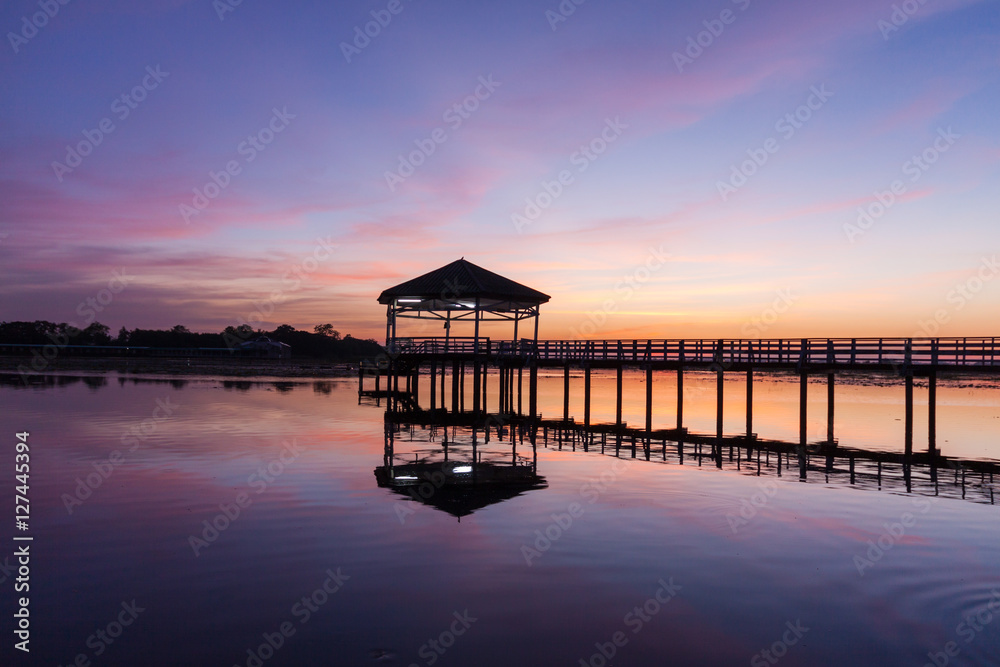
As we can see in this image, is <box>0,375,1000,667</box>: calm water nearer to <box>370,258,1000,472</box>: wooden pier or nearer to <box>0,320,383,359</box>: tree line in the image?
<box>370,258,1000,472</box>: wooden pier

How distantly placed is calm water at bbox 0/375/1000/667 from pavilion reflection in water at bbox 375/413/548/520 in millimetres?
286

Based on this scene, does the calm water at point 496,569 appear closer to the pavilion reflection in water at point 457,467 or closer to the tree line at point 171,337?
the pavilion reflection in water at point 457,467

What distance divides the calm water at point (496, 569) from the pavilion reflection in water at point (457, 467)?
286mm

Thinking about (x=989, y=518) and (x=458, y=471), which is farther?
(x=458, y=471)

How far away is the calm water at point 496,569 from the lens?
7.12m

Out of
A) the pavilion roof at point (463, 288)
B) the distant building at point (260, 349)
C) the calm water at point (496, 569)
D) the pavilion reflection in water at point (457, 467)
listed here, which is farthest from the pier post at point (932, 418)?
the distant building at point (260, 349)

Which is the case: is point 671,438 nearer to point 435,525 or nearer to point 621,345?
point 621,345

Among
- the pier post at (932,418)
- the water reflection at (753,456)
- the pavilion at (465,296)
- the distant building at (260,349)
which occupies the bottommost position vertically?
the water reflection at (753,456)

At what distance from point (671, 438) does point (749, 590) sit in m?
16.2

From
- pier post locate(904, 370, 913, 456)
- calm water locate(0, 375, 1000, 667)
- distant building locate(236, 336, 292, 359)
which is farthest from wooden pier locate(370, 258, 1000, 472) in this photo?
distant building locate(236, 336, 292, 359)

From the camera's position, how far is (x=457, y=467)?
1759cm

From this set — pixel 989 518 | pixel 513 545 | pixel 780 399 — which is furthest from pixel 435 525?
pixel 780 399

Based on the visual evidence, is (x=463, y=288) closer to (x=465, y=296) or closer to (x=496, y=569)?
(x=465, y=296)

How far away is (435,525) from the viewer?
1151 centimetres
